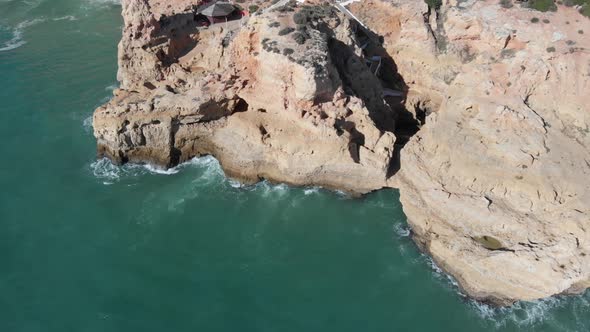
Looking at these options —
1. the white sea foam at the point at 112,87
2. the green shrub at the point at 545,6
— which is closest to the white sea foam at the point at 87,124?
the white sea foam at the point at 112,87

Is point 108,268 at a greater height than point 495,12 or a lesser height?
lesser

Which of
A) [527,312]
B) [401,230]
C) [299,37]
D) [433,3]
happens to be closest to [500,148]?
[401,230]

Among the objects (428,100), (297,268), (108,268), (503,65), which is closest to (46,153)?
(108,268)

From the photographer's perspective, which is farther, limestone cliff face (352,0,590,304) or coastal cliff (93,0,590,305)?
coastal cliff (93,0,590,305)

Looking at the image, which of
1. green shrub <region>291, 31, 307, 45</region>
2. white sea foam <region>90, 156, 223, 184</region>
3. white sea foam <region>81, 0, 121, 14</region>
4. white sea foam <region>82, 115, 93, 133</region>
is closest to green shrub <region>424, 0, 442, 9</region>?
green shrub <region>291, 31, 307, 45</region>

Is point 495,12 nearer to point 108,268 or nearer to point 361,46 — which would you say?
point 361,46

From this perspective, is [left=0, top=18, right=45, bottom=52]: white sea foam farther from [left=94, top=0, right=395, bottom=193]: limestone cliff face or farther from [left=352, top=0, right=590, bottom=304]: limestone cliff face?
[left=352, top=0, right=590, bottom=304]: limestone cliff face

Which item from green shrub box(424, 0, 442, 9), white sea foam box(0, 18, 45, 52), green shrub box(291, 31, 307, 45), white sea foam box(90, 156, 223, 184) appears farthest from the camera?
white sea foam box(0, 18, 45, 52)

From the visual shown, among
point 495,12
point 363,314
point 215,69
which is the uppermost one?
point 495,12
